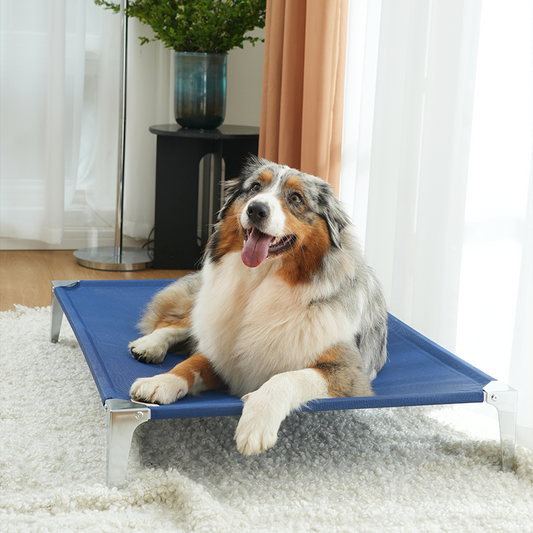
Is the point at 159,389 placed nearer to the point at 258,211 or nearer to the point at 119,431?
the point at 119,431

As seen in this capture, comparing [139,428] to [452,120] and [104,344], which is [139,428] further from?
[452,120]

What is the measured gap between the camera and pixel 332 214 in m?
1.93

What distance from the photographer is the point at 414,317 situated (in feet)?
8.81

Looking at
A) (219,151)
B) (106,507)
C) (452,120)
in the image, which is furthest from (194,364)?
(219,151)

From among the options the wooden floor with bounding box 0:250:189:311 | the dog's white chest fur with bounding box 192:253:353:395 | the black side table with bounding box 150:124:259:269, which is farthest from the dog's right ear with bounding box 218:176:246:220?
the black side table with bounding box 150:124:259:269

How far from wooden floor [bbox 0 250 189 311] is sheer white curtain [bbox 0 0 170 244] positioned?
13 centimetres

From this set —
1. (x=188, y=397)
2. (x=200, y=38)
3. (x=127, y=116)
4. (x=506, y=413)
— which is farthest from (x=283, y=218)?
(x=127, y=116)

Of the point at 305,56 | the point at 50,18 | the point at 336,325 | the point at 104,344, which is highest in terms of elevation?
the point at 50,18

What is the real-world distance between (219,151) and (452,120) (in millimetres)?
1969

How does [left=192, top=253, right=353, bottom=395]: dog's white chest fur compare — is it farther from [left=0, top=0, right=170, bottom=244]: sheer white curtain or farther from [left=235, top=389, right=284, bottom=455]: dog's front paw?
[left=0, top=0, right=170, bottom=244]: sheer white curtain

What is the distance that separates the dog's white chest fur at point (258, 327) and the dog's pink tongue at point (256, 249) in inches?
3.1

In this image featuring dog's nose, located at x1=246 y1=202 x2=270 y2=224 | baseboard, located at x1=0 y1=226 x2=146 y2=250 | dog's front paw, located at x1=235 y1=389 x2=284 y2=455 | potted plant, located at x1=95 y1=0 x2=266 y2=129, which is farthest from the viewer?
baseboard, located at x1=0 y1=226 x2=146 y2=250

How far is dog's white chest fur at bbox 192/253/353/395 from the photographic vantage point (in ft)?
6.20

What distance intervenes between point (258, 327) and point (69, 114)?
3.02 metres
